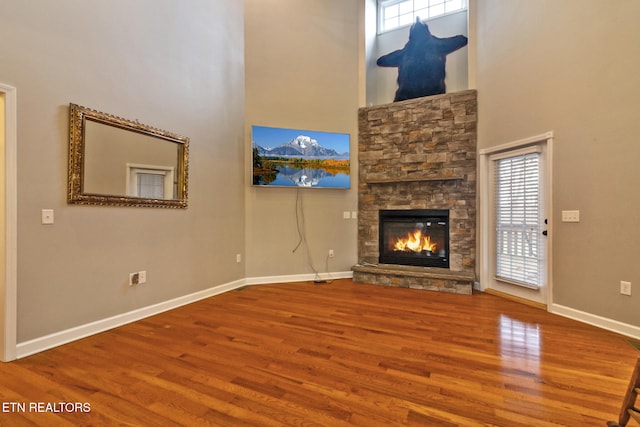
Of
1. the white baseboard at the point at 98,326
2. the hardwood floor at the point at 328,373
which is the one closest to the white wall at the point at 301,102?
the white baseboard at the point at 98,326

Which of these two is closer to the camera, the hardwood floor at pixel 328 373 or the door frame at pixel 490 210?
the hardwood floor at pixel 328 373

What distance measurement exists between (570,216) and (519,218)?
25.0 inches

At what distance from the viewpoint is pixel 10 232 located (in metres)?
2.08

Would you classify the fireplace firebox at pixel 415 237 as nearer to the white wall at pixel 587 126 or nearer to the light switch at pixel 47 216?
the white wall at pixel 587 126

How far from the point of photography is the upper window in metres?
4.83

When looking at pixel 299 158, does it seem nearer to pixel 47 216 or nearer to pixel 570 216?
pixel 47 216

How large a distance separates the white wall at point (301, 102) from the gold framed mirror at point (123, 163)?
49.1 inches

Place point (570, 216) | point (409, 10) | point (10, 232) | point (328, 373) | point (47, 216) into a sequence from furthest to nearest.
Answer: point (409, 10) < point (570, 216) < point (47, 216) < point (10, 232) < point (328, 373)

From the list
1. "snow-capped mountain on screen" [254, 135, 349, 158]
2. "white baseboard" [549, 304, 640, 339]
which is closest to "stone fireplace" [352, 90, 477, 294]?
"snow-capped mountain on screen" [254, 135, 349, 158]

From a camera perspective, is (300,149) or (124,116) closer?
(124,116)

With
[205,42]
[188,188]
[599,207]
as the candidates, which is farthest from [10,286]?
[599,207]

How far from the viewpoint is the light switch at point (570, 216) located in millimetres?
2965

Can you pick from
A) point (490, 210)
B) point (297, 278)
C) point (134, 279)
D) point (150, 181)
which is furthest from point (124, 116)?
point (490, 210)

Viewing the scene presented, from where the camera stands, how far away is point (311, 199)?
464cm
